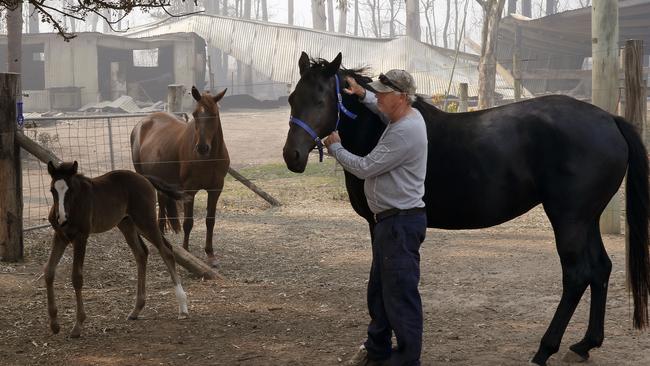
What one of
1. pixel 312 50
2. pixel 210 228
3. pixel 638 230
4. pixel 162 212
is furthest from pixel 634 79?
pixel 312 50

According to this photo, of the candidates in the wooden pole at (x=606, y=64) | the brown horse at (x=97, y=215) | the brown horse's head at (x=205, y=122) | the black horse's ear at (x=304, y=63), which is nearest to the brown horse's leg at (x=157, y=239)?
the brown horse at (x=97, y=215)

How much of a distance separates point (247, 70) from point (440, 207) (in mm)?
49740

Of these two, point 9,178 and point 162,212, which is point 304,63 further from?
point 162,212

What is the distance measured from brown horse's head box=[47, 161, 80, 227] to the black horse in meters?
1.81

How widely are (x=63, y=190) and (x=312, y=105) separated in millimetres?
1955

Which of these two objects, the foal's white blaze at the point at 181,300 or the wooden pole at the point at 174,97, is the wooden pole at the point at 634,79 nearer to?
the foal's white blaze at the point at 181,300

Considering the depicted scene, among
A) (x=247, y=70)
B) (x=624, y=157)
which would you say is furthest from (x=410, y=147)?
(x=247, y=70)

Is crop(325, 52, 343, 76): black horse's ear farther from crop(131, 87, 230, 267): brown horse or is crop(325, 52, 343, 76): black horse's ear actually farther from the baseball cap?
crop(131, 87, 230, 267): brown horse

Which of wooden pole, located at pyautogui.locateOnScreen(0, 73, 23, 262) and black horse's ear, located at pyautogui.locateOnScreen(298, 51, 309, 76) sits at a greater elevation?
black horse's ear, located at pyautogui.locateOnScreen(298, 51, 309, 76)

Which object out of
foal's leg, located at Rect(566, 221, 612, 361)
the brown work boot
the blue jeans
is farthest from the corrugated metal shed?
the blue jeans

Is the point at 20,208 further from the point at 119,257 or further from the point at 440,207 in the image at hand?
the point at 440,207

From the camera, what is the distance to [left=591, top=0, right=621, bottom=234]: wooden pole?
9.34 meters

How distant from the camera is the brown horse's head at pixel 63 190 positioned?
5422 mm

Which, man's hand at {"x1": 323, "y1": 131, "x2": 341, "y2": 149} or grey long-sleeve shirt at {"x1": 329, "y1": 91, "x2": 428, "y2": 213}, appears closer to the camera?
grey long-sleeve shirt at {"x1": 329, "y1": 91, "x2": 428, "y2": 213}
